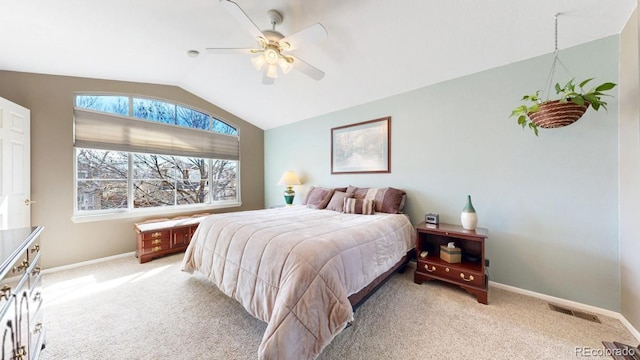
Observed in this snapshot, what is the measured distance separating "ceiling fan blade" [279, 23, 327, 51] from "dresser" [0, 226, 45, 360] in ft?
7.27

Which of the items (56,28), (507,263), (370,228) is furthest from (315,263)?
(56,28)

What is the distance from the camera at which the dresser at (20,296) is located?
0.96 m

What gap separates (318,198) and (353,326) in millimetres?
2060

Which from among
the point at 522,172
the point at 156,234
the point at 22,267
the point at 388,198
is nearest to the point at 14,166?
the point at 156,234

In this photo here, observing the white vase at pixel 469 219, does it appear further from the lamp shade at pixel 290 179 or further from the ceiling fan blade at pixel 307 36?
the lamp shade at pixel 290 179

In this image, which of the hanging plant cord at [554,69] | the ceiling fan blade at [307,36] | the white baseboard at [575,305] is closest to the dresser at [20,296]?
the ceiling fan blade at [307,36]

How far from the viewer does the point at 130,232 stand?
3.62 meters

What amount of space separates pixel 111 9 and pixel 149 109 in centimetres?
207

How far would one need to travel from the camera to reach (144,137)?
377 centimetres

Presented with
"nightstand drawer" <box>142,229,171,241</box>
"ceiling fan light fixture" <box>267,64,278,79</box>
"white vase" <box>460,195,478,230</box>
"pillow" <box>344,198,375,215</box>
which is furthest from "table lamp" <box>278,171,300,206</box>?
"white vase" <box>460,195,478,230</box>

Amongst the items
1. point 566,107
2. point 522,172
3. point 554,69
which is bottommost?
point 522,172

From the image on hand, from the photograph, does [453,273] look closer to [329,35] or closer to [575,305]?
[575,305]

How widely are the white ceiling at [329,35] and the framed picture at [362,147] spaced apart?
51cm

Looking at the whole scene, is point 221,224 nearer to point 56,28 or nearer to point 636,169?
point 56,28
